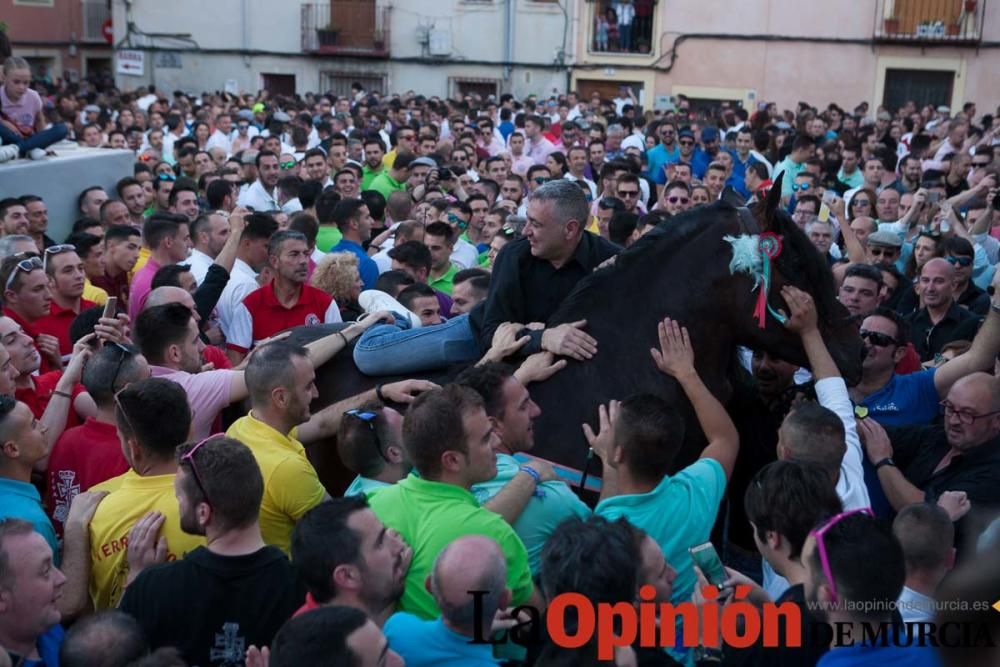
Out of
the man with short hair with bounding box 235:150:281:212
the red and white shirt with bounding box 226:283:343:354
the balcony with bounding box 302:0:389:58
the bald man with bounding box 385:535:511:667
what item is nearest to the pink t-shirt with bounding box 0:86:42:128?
the man with short hair with bounding box 235:150:281:212

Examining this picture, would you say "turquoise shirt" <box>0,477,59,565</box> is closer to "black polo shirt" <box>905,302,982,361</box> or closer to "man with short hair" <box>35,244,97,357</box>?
"man with short hair" <box>35,244,97,357</box>

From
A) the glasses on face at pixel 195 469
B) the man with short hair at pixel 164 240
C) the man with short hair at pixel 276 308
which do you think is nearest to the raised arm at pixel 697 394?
the glasses on face at pixel 195 469

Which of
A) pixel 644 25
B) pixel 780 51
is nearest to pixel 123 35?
pixel 644 25

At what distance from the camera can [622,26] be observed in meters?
32.8

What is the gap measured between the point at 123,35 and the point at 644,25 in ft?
50.3

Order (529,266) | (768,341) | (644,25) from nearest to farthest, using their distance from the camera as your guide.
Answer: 1. (768,341)
2. (529,266)
3. (644,25)

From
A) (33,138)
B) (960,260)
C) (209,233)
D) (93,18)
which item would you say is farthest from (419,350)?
(93,18)

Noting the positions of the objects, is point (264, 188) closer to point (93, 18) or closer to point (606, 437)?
point (606, 437)

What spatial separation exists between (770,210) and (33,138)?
8.22m

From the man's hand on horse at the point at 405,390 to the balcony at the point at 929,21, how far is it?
2938 cm

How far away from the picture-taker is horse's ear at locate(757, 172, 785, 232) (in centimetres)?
516

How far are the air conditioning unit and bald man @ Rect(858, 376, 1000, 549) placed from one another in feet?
96.3

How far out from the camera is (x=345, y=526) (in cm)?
344

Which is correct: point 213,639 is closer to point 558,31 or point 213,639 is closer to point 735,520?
point 735,520
